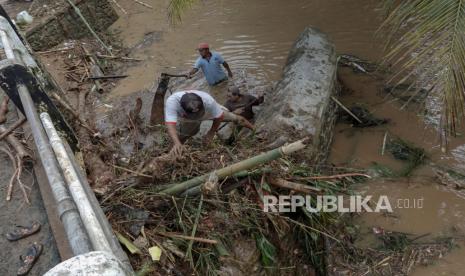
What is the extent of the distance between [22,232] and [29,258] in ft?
1.01

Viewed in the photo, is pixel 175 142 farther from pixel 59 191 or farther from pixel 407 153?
pixel 407 153

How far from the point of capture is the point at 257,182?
3.73 metres

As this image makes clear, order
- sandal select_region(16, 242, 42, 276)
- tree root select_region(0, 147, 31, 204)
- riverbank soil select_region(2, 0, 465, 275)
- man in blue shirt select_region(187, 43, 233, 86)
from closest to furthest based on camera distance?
sandal select_region(16, 242, 42, 276), riverbank soil select_region(2, 0, 465, 275), tree root select_region(0, 147, 31, 204), man in blue shirt select_region(187, 43, 233, 86)

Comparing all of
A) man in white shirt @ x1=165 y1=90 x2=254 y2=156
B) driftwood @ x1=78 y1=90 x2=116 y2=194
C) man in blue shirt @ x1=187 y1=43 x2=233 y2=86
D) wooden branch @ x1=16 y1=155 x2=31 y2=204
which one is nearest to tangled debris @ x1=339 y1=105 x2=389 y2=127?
man in white shirt @ x1=165 y1=90 x2=254 y2=156

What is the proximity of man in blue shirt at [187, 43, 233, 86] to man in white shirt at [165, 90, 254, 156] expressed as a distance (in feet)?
6.41

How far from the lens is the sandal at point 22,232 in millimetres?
3195

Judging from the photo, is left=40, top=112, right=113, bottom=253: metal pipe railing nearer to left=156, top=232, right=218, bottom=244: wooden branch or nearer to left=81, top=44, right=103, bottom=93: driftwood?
left=156, top=232, right=218, bottom=244: wooden branch

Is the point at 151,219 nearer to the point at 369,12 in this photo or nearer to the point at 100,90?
the point at 100,90

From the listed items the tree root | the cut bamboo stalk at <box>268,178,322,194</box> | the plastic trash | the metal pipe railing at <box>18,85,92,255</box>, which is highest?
the plastic trash

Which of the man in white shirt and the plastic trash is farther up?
the plastic trash

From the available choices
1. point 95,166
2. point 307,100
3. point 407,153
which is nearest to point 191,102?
point 95,166

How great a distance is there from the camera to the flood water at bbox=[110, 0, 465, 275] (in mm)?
4879

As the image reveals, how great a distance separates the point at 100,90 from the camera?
7688 mm

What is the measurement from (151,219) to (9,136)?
5.68ft
